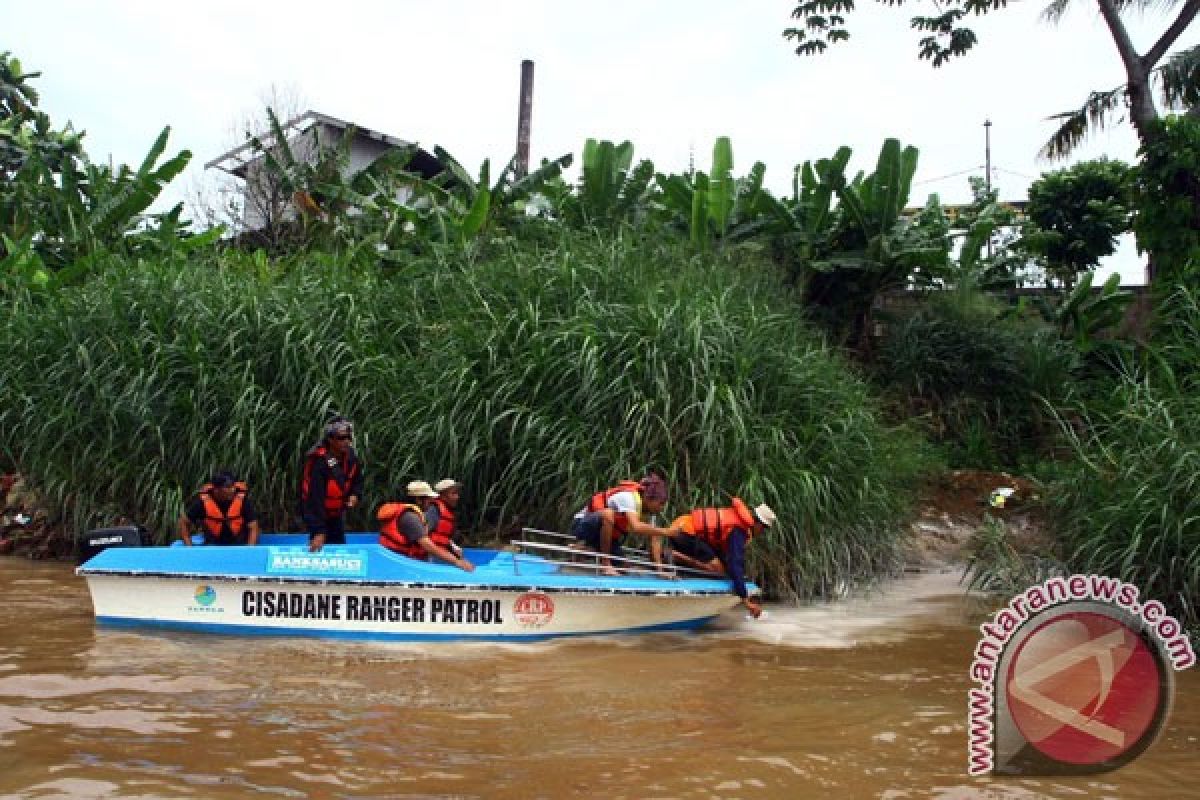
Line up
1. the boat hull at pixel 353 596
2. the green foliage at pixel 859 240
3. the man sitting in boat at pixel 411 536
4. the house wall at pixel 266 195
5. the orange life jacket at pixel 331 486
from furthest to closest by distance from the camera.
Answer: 1. the house wall at pixel 266 195
2. the green foliage at pixel 859 240
3. the orange life jacket at pixel 331 486
4. the man sitting in boat at pixel 411 536
5. the boat hull at pixel 353 596

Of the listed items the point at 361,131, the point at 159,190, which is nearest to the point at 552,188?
the point at 159,190

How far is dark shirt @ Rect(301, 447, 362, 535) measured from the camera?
789 cm

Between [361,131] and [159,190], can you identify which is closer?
[159,190]

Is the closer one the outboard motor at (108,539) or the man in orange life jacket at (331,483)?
the outboard motor at (108,539)

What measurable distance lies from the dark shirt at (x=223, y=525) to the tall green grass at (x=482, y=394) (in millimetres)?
1295

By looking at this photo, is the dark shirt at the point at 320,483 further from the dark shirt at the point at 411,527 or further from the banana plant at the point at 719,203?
the banana plant at the point at 719,203

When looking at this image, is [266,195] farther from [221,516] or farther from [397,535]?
[397,535]

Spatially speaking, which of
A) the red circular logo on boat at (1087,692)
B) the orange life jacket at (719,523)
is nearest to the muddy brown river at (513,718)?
the red circular logo on boat at (1087,692)

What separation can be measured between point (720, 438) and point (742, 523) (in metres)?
1.19

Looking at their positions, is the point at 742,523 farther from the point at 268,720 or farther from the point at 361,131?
the point at 361,131

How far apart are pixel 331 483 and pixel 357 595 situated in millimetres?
1137

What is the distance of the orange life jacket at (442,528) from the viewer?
7.73m

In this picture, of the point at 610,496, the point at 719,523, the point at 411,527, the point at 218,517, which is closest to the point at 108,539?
the point at 218,517

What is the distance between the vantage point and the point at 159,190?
1513cm
